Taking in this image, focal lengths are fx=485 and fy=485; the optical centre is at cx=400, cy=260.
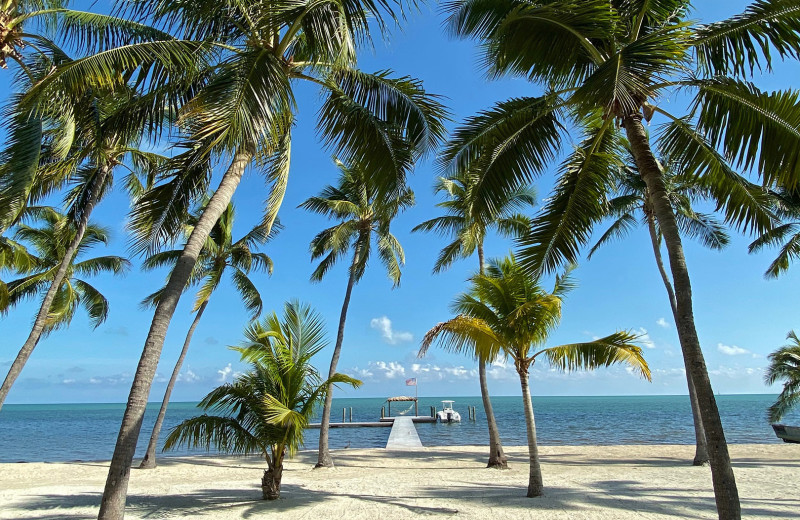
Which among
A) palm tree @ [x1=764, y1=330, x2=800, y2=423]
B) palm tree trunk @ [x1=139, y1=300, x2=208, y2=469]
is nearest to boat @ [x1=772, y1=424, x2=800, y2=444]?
palm tree @ [x1=764, y1=330, x2=800, y2=423]

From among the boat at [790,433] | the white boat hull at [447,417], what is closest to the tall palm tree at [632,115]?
the boat at [790,433]

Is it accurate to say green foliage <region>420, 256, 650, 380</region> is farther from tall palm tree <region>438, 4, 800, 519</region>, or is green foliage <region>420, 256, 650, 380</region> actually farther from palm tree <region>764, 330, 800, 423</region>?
palm tree <region>764, 330, 800, 423</region>

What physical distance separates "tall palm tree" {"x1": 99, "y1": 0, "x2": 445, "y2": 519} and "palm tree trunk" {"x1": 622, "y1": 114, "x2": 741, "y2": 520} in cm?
289

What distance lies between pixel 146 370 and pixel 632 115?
6.15m

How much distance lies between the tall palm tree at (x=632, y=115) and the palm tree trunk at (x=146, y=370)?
3.53 metres

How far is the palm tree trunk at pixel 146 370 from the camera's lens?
4629 mm

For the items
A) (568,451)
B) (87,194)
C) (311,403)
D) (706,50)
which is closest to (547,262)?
(706,50)

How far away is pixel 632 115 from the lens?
5.75m

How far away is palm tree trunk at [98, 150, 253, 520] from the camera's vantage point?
463 cm

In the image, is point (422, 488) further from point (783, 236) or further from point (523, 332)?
point (783, 236)

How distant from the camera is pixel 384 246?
1730 centimetres

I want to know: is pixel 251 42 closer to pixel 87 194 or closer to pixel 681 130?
pixel 681 130

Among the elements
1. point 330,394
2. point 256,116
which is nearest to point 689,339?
point 256,116

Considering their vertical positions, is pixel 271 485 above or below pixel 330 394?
below
